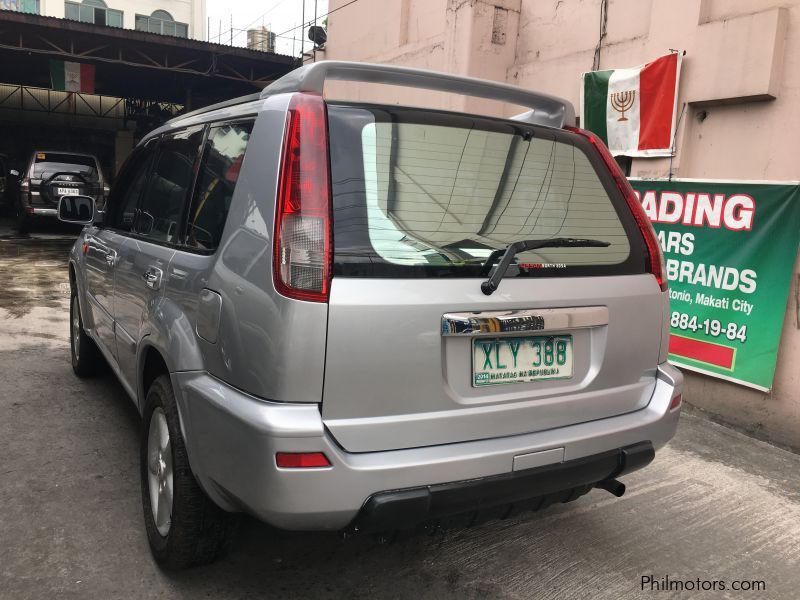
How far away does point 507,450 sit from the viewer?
83.4 inches

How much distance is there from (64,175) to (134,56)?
6.43m

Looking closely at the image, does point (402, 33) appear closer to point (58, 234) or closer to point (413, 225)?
point (413, 225)

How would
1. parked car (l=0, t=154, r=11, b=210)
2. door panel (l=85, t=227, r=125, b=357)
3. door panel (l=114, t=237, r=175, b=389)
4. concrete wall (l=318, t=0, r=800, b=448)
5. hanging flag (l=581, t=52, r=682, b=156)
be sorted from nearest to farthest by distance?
door panel (l=114, t=237, r=175, b=389)
door panel (l=85, t=227, r=125, b=357)
concrete wall (l=318, t=0, r=800, b=448)
hanging flag (l=581, t=52, r=682, b=156)
parked car (l=0, t=154, r=11, b=210)

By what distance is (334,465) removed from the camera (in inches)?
74.4

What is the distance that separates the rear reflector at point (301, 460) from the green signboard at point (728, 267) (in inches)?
146

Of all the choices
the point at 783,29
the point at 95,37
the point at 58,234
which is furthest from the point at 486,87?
the point at 95,37

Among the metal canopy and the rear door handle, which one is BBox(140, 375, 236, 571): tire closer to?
the rear door handle

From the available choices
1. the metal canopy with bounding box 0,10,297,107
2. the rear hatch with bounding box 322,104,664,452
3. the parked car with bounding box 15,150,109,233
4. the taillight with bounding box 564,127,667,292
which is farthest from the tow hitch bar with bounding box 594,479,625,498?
the metal canopy with bounding box 0,10,297,107

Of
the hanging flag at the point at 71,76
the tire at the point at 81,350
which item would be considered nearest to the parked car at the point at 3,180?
the hanging flag at the point at 71,76

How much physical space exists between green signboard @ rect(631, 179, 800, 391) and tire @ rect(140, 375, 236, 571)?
374 centimetres

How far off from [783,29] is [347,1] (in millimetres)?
7482

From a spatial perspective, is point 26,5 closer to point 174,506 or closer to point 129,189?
point 129,189

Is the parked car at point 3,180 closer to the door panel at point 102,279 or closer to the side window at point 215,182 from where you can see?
the door panel at point 102,279

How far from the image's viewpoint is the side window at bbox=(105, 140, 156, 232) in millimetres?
3443
